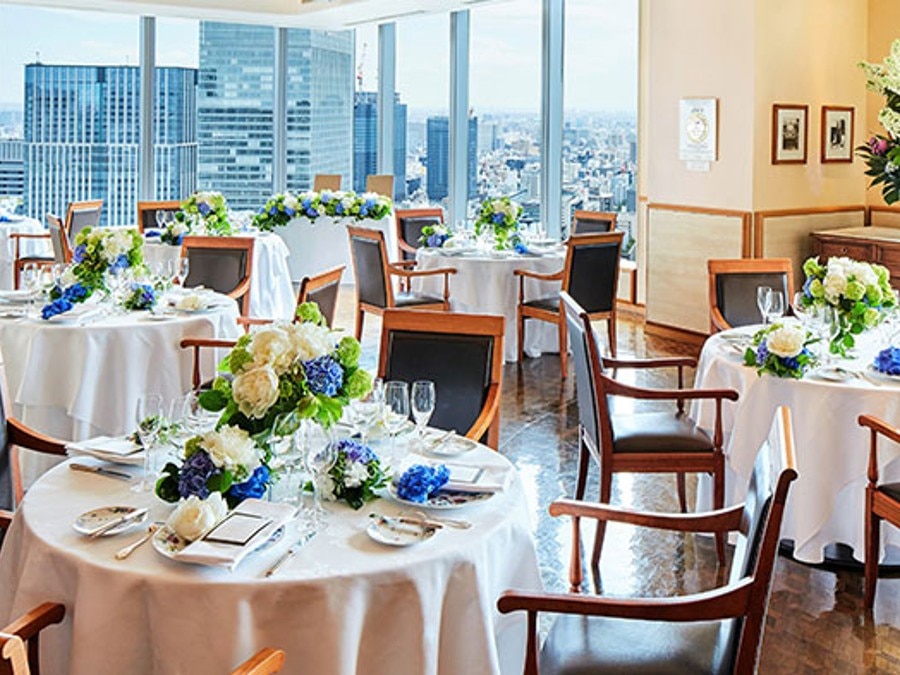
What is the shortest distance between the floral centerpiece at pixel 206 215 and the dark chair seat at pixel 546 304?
2775mm

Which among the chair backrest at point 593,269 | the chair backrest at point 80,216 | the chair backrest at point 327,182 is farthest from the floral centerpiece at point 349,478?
the chair backrest at point 327,182

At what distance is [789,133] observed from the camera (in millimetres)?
8273

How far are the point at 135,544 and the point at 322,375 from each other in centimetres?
55

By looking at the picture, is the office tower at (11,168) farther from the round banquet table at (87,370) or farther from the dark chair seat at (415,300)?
the round banquet table at (87,370)

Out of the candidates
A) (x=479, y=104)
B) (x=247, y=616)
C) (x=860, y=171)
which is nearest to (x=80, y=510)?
(x=247, y=616)

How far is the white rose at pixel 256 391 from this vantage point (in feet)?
7.79

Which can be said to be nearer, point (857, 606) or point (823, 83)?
point (857, 606)

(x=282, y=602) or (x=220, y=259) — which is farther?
(x=220, y=259)

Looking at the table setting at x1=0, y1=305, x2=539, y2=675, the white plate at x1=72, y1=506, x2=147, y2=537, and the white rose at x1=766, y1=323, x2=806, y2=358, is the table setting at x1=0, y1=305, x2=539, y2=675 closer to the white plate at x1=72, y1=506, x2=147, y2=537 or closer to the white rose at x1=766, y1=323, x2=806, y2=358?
the white plate at x1=72, y1=506, x2=147, y2=537

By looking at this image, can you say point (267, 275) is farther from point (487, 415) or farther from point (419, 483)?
point (419, 483)

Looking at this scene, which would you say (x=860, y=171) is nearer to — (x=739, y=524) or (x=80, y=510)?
(x=739, y=524)

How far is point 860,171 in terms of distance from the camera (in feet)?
29.1

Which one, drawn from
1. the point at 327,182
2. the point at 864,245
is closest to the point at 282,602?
the point at 864,245

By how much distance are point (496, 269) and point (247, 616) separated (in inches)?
228
